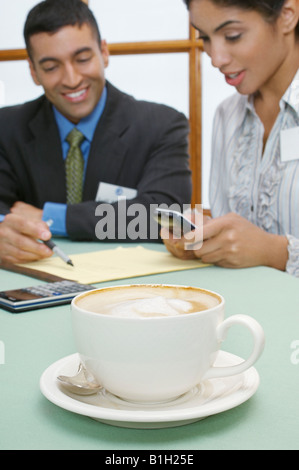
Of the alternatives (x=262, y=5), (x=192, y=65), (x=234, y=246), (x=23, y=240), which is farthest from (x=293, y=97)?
(x=192, y=65)

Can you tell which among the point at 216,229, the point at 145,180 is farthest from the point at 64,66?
the point at 216,229

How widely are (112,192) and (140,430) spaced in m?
1.50

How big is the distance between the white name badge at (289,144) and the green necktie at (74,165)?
76cm

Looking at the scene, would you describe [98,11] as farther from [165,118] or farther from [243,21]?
[243,21]

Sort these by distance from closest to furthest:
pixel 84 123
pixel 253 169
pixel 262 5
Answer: pixel 262 5, pixel 253 169, pixel 84 123

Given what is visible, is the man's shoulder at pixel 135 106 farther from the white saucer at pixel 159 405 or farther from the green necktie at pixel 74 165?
the white saucer at pixel 159 405

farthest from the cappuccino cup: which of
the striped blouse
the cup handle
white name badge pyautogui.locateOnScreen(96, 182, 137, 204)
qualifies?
white name badge pyautogui.locateOnScreen(96, 182, 137, 204)

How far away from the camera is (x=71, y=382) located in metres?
0.41

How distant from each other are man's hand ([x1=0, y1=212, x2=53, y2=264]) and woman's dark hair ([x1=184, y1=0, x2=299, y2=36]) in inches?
28.4

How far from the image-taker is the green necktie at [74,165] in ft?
6.08

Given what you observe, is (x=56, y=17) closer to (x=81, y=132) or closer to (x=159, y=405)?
(x=81, y=132)

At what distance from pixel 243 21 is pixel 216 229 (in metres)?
0.60

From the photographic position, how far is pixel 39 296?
2.52 feet

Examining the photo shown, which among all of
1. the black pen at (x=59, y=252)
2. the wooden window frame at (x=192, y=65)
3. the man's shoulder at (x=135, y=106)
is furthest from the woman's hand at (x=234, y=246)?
the wooden window frame at (x=192, y=65)
